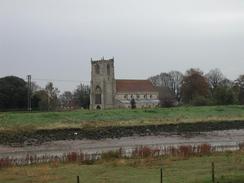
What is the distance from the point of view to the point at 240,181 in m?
16.4

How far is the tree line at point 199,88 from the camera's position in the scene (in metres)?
114

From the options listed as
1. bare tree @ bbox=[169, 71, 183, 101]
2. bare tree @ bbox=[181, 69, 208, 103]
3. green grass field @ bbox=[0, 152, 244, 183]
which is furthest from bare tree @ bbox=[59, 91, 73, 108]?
green grass field @ bbox=[0, 152, 244, 183]

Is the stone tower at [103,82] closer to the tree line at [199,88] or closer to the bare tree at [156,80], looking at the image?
the tree line at [199,88]

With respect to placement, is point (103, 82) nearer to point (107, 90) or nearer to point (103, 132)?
point (107, 90)

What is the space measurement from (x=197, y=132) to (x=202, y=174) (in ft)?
146

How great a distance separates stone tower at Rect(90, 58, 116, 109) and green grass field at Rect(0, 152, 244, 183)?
382ft

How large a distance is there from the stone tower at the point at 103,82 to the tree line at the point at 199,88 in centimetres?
1511

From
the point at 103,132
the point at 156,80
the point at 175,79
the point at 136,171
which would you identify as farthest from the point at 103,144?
the point at 156,80

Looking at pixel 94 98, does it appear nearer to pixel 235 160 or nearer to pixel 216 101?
pixel 216 101

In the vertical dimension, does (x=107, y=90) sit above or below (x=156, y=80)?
below

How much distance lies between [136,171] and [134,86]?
5626 inches

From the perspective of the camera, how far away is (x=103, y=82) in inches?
5733

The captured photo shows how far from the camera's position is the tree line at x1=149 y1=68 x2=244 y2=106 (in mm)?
113625

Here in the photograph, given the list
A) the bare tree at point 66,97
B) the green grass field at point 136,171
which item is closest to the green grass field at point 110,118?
the green grass field at point 136,171
